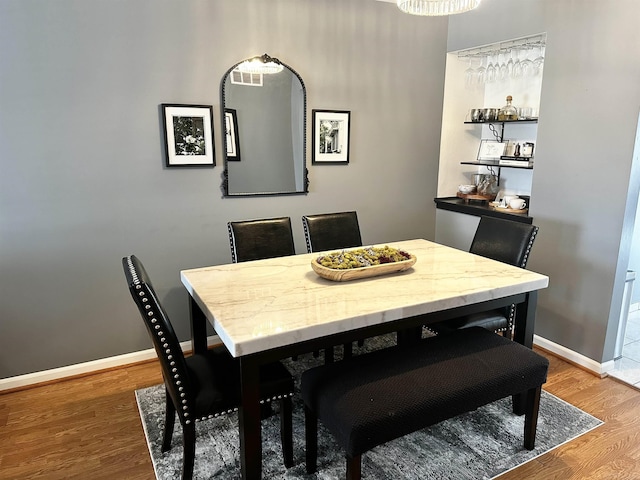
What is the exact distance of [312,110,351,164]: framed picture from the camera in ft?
11.4

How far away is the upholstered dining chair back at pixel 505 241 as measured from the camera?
269 cm

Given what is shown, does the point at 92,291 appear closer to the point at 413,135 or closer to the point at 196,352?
the point at 196,352

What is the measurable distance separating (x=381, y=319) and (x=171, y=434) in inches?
46.3

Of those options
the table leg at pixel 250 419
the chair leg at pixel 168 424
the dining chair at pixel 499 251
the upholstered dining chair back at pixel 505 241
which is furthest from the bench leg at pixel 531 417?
the chair leg at pixel 168 424

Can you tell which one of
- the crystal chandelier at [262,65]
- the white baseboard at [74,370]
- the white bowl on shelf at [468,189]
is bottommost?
the white baseboard at [74,370]

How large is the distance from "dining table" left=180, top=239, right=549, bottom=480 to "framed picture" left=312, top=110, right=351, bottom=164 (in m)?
1.13

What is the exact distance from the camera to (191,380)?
188 cm

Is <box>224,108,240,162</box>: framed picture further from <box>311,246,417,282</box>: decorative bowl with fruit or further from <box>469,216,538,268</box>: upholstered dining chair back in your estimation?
<box>469,216,538,268</box>: upholstered dining chair back

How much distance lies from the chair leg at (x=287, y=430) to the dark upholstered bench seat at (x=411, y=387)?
93 millimetres

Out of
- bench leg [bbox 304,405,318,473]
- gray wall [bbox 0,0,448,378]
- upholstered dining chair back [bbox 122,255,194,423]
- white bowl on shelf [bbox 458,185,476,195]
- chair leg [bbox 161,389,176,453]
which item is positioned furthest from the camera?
white bowl on shelf [bbox 458,185,476,195]

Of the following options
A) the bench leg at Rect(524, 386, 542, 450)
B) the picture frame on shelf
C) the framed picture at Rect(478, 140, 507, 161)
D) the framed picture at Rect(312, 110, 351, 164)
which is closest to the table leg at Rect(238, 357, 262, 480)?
the bench leg at Rect(524, 386, 542, 450)

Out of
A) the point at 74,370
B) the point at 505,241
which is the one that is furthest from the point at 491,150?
the point at 74,370

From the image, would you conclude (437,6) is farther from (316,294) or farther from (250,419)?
(250,419)

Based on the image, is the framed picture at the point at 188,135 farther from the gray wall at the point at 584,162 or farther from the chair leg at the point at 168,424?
the gray wall at the point at 584,162
